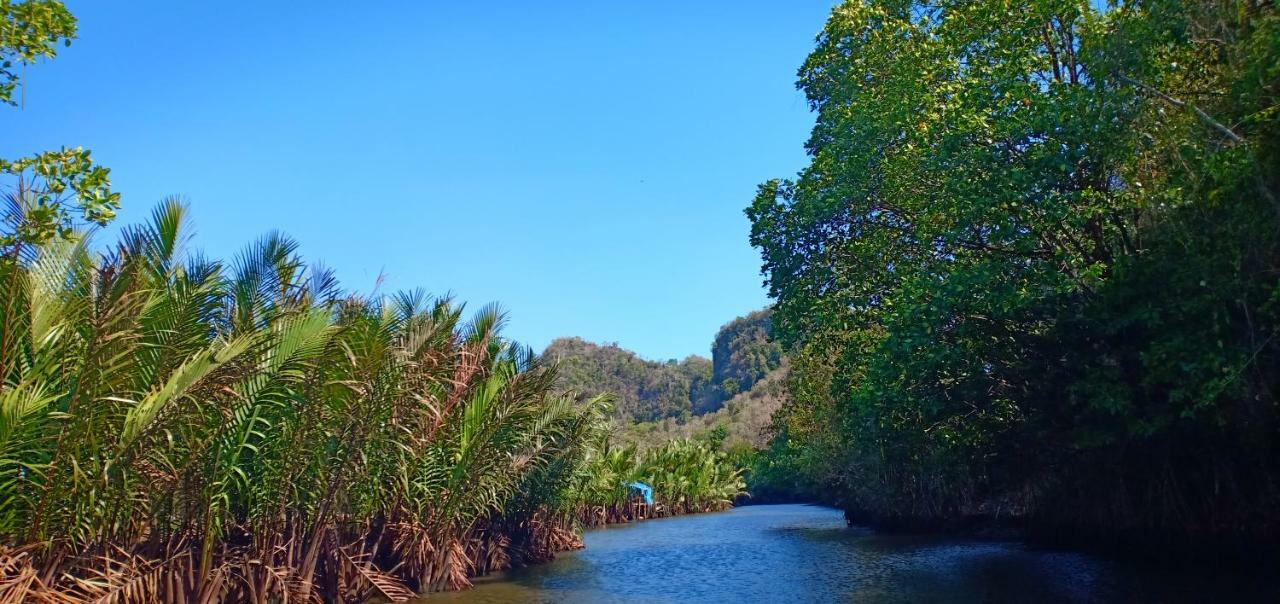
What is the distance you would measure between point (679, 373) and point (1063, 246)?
389 ft

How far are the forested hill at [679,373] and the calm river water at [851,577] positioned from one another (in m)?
74.0

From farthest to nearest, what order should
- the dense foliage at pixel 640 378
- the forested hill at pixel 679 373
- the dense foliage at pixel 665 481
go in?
1. the dense foliage at pixel 640 378
2. the forested hill at pixel 679 373
3. the dense foliage at pixel 665 481

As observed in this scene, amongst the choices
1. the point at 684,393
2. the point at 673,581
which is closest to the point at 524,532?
the point at 673,581

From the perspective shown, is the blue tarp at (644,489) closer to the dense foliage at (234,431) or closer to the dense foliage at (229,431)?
the dense foliage at (234,431)

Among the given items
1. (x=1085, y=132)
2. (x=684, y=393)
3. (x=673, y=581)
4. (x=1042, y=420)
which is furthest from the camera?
(x=684, y=393)

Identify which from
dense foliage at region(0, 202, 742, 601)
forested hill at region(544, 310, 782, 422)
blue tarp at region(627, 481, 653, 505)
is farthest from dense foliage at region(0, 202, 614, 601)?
forested hill at region(544, 310, 782, 422)

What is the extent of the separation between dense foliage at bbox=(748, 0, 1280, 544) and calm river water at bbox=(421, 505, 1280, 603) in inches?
82.2

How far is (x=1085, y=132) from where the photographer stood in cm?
1320

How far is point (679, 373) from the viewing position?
134 meters

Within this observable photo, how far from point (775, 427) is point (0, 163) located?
36060mm

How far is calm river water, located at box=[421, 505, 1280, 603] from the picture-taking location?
14000 mm

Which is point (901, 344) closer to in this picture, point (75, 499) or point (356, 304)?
point (356, 304)

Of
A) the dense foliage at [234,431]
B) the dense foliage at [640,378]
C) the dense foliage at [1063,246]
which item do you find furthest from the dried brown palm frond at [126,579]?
the dense foliage at [640,378]

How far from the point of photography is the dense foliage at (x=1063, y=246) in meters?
11.4
